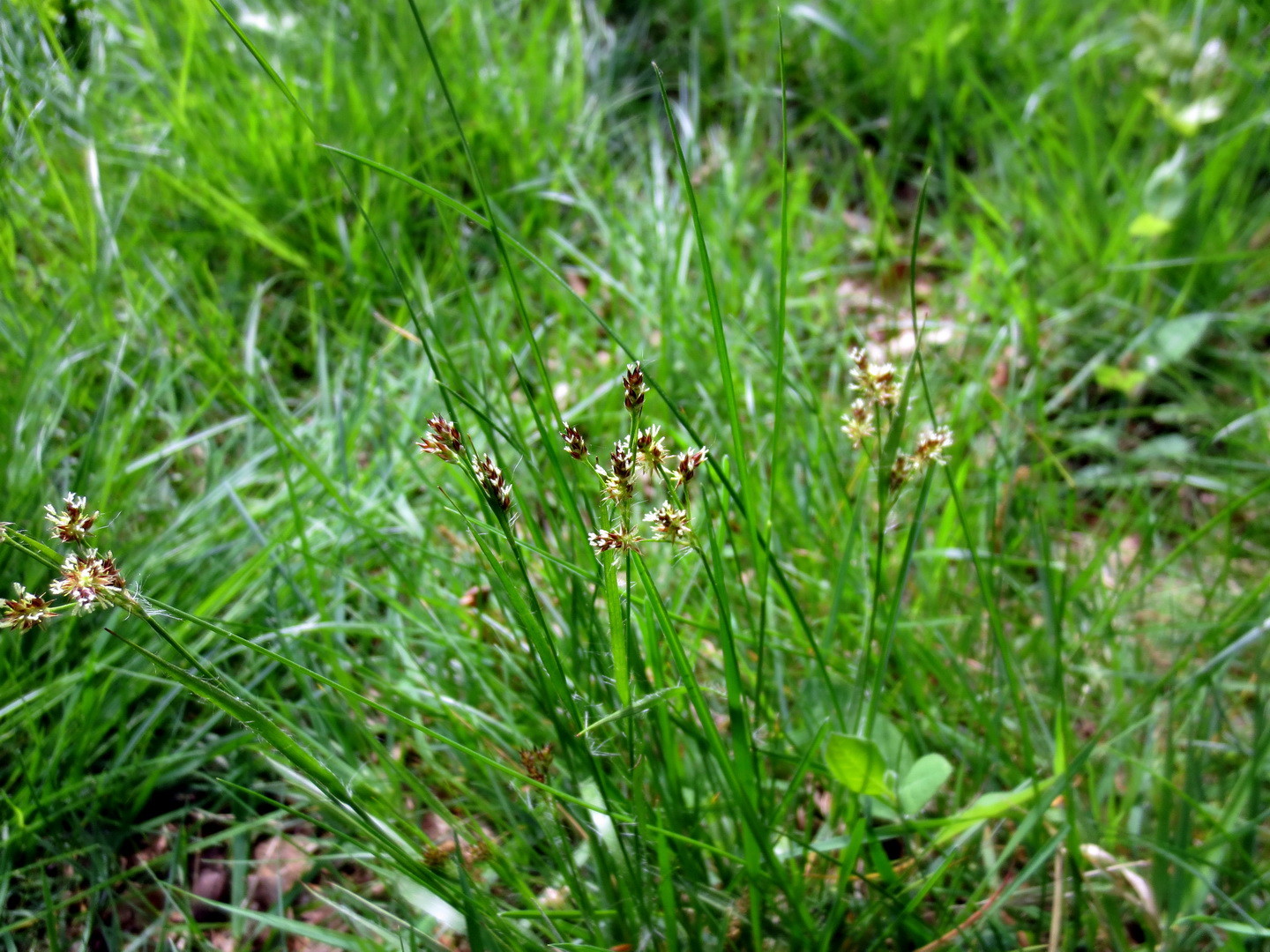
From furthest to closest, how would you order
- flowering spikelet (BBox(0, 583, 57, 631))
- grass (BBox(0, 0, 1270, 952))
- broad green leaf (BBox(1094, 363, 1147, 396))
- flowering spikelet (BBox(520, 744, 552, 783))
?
broad green leaf (BBox(1094, 363, 1147, 396)) → grass (BBox(0, 0, 1270, 952)) → flowering spikelet (BBox(520, 744, 552, 783)) → flowering spikelet (BBox(0, 583, 57, 631))

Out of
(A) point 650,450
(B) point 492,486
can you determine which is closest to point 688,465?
(A) point 650,450

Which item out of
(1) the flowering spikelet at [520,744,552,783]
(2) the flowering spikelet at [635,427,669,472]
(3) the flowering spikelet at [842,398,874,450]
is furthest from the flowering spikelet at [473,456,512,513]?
(3) the flowering spikelet at [842,398,874,450]

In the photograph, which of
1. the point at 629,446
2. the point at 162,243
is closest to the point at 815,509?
the point at 629,446

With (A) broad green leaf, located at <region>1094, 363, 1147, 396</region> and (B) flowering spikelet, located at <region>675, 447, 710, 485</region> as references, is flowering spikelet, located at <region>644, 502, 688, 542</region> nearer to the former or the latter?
(B) flowering spikelet, located at <region>675, 447, 710, 485</region>

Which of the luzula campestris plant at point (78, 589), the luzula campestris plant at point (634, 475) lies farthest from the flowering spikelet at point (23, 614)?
the luzula campestris plant at point (634, 475)

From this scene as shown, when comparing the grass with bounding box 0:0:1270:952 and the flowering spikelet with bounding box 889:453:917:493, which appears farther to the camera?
the grass with bounding box 0:0:1270:952

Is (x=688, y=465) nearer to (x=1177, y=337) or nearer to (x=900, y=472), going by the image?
(x=900, y=472)
